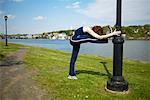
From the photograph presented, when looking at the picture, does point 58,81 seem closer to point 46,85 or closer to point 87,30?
point 46,85

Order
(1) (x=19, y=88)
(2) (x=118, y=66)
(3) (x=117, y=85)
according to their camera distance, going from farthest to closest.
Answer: (1) (x=19, y=88) < (2) (x=118, y=66) < (3) (x=117, y=85)

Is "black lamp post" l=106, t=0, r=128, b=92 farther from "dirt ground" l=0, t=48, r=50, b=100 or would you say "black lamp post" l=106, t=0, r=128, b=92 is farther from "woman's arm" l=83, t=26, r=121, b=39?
"dirt ground" l=0, t=48, r=50, b=100

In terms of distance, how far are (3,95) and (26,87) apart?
1.20 m

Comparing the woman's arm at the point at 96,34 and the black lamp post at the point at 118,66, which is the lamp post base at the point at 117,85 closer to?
the black lamp post at the point at 118,66

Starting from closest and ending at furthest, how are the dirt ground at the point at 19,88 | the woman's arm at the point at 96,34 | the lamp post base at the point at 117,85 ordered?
the dirt ground at the point at 19,88, the lamp post base at the point at 117,85, the woman's arm at the point at 96,34

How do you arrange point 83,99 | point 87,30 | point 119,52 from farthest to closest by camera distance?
point 87,30 < point 119,52 < point 83,99

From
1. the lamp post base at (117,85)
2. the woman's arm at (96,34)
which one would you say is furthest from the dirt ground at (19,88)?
the woman's arm at (96,34)

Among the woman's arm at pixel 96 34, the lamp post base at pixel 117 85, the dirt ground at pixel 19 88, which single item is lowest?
the dirt ground at pixel 19 88

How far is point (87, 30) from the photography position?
8844 mm

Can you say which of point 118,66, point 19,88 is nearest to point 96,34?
point 118,66

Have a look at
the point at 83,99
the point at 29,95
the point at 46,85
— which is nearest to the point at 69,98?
the point at 83,99

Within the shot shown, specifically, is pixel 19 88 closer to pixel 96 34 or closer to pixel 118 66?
pixel 96 34

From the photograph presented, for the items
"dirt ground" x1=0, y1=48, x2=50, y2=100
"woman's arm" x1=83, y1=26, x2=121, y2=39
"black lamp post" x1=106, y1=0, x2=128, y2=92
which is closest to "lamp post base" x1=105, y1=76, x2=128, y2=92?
"black lamp post" x1=106, y1=0, x2=128, y2=92

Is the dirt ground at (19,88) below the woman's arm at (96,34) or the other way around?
below
